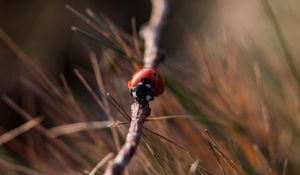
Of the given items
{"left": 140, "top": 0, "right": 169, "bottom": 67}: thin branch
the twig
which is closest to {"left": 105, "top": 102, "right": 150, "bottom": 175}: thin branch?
the twig

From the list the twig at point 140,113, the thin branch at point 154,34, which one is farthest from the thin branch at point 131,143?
the thin branch at point 154,34

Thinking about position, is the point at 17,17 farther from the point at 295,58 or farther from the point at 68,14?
the point at 295,58

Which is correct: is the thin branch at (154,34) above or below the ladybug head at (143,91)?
above

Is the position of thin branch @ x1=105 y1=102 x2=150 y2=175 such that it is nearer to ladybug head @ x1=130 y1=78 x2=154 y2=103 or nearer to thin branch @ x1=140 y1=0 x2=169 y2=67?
ladybug head @ x1=130 y1=78 x2=154 y2=103

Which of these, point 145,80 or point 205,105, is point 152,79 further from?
point 205,105

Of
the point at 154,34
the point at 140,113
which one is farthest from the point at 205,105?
the point at 140,113

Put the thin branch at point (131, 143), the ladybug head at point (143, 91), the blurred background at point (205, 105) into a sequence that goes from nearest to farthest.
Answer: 1. the thin branch at point (131, 143)
2. the ladybug head at point (143, 91)
3. the blurred background at point (205, 105)

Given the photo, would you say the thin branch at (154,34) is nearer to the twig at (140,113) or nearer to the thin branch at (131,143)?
the twig at (140,113)

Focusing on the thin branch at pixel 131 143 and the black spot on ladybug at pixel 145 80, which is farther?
the black spot on ladybug at pixel 145 80
